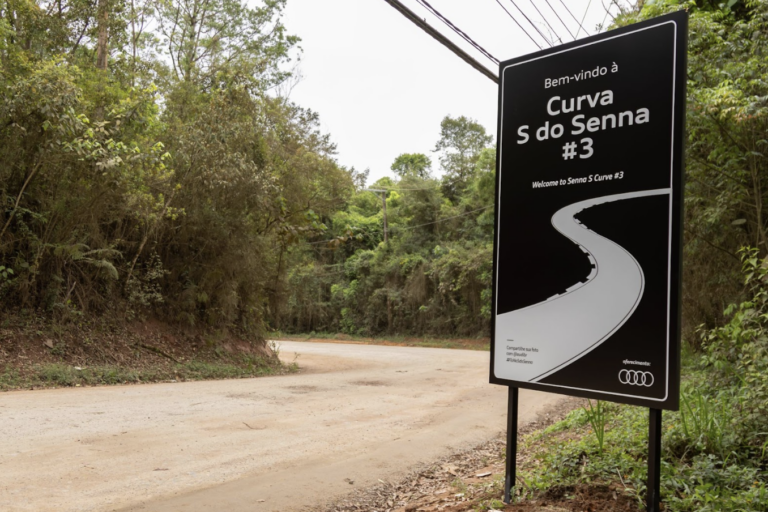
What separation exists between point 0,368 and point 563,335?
9939mm

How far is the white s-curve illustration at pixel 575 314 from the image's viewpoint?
3.62 metres

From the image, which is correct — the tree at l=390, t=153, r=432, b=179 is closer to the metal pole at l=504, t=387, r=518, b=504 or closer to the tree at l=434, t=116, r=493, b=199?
Result: the tree at l=434, t=116, r=493, b=199

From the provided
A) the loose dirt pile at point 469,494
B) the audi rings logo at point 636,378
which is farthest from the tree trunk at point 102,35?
the audi rings logo at point 636,378

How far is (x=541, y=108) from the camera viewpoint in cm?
420

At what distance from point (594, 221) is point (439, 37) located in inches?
172

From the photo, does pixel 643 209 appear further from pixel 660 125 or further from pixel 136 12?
pixel 136 12

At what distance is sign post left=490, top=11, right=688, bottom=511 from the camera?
3463 mm

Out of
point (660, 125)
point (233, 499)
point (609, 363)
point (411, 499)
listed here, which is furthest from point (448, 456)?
point (660, 125)

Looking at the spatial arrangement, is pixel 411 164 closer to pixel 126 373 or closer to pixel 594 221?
pixel 126 373

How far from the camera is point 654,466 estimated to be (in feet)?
11.1

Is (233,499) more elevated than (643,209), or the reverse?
(643,209)

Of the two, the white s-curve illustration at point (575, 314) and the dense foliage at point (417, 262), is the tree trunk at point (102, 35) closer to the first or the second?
the white s-curve illustration at point (575, 314)

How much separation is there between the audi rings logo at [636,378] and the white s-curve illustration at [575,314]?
0.80 ft

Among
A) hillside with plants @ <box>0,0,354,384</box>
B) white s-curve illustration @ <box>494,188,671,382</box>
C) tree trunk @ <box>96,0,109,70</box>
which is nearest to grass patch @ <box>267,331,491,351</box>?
hillside with plants @ <box>0,0,354,384</box>
